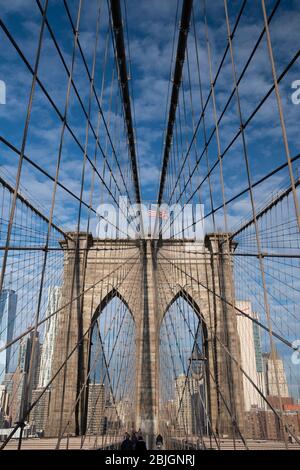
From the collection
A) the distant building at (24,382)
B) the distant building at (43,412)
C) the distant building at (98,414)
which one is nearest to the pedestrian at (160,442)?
the distant building at (98,414)

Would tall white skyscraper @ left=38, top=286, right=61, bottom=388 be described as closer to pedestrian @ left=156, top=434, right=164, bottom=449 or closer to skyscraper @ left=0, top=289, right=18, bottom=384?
skyscraper @ left=0, top=289, right=18, bottom=384

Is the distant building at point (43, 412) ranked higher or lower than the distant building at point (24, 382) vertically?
lower

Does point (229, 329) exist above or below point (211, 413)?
above

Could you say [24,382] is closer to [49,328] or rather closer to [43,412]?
[49,328]

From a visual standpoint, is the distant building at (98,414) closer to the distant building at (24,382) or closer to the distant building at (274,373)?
the distant building at (24,382)

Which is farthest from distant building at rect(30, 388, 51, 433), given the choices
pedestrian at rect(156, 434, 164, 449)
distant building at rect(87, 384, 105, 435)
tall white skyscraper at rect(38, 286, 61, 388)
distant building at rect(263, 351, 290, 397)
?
pedestrian at rect(156, 434, 164, 449)

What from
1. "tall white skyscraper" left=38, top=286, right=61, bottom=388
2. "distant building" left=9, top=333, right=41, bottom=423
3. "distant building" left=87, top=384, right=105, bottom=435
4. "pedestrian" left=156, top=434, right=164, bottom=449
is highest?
Result: "tall white skyscraper" left=38, top=286, right=61, bottom=388

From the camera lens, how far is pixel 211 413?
12828 millimetres

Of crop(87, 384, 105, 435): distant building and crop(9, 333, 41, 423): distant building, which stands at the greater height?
crop(9, 333, 41, 423): distant building

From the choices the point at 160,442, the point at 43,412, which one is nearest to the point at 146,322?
the point at 160,442

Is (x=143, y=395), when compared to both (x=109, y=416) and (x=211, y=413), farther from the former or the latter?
(x=109, y=416)

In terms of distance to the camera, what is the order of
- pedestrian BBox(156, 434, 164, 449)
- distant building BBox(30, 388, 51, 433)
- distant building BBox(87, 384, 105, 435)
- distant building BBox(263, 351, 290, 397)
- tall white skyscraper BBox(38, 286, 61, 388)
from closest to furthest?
1. distant building BBox(263, 351, 290, 397)
2. distant building BBox(87, 384, 105, 435)
3. pedestrian BBox(156, 434, 164, 449)
4. distant building BBox(30, 388, 51, 433)
5. tall white skyscraper BBox(38, 286, 61, 388)
